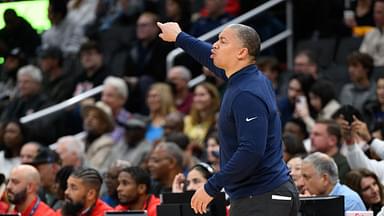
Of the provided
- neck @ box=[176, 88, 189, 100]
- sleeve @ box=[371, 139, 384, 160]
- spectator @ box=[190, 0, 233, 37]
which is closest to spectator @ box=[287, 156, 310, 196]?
A: sleeve @ box=[371, 139, 384, 160]

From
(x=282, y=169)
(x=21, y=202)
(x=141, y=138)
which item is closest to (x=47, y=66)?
(x=141, y=138)

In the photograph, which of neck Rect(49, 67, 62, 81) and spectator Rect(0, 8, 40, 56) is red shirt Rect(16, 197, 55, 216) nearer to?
spectator Rect(0, 8, 40, 56)

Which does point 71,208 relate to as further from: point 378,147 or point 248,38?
point 248,38

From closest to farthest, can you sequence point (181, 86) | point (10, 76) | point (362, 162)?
point (362, 162) → point (181, 86) → point (10, 76)

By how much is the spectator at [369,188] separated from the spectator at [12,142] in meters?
4.62

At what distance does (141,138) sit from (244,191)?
6.00 meters

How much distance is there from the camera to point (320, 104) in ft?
40.3

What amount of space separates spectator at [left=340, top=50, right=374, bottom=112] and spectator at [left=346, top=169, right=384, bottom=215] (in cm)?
270

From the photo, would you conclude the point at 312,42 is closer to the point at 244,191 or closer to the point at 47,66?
the point at 47,66

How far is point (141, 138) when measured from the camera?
41.8 ft

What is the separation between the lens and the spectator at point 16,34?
36.2 feet

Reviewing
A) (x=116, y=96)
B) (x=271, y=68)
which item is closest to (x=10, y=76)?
(x=116, y=96)

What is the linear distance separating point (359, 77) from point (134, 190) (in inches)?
135

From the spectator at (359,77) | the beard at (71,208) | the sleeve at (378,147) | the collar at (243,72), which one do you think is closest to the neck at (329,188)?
the sleeve at (378,147)
